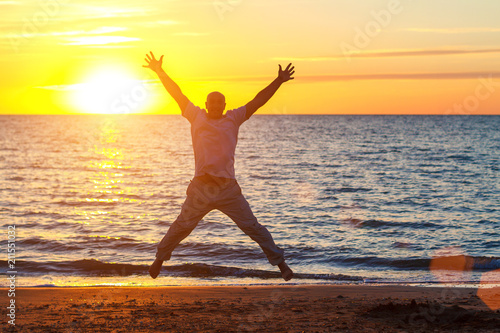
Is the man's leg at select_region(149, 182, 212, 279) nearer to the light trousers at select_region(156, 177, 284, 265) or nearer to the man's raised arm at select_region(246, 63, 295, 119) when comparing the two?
the light trousers at select_region(156, 177, 284, 265)

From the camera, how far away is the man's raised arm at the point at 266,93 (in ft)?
24.6

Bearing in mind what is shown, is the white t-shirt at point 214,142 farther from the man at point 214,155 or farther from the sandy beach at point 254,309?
the sandy beach at point 254,309

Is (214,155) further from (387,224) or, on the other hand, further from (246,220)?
(387,224)

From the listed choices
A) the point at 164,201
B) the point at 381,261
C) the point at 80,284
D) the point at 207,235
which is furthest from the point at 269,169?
the point at 80,284

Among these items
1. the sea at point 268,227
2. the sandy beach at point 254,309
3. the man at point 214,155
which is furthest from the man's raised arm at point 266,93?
the sea at point 268,227

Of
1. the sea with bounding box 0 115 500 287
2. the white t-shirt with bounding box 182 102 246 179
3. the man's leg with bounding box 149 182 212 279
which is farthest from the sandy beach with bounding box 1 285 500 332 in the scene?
the white t-shirt with bounding box 182 102 246 179

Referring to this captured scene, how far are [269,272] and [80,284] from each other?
167 inches

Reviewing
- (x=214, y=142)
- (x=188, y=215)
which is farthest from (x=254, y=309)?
(x=214, y=142)

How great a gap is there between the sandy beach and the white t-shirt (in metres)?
2.07

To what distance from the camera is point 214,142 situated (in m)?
7.30

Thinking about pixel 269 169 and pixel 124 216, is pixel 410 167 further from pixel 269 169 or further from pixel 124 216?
pixel 124 216

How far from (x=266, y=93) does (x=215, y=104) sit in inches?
26.3

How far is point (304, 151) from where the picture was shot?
62.3 m

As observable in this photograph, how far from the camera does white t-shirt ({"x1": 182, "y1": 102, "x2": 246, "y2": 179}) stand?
730 centimetres
